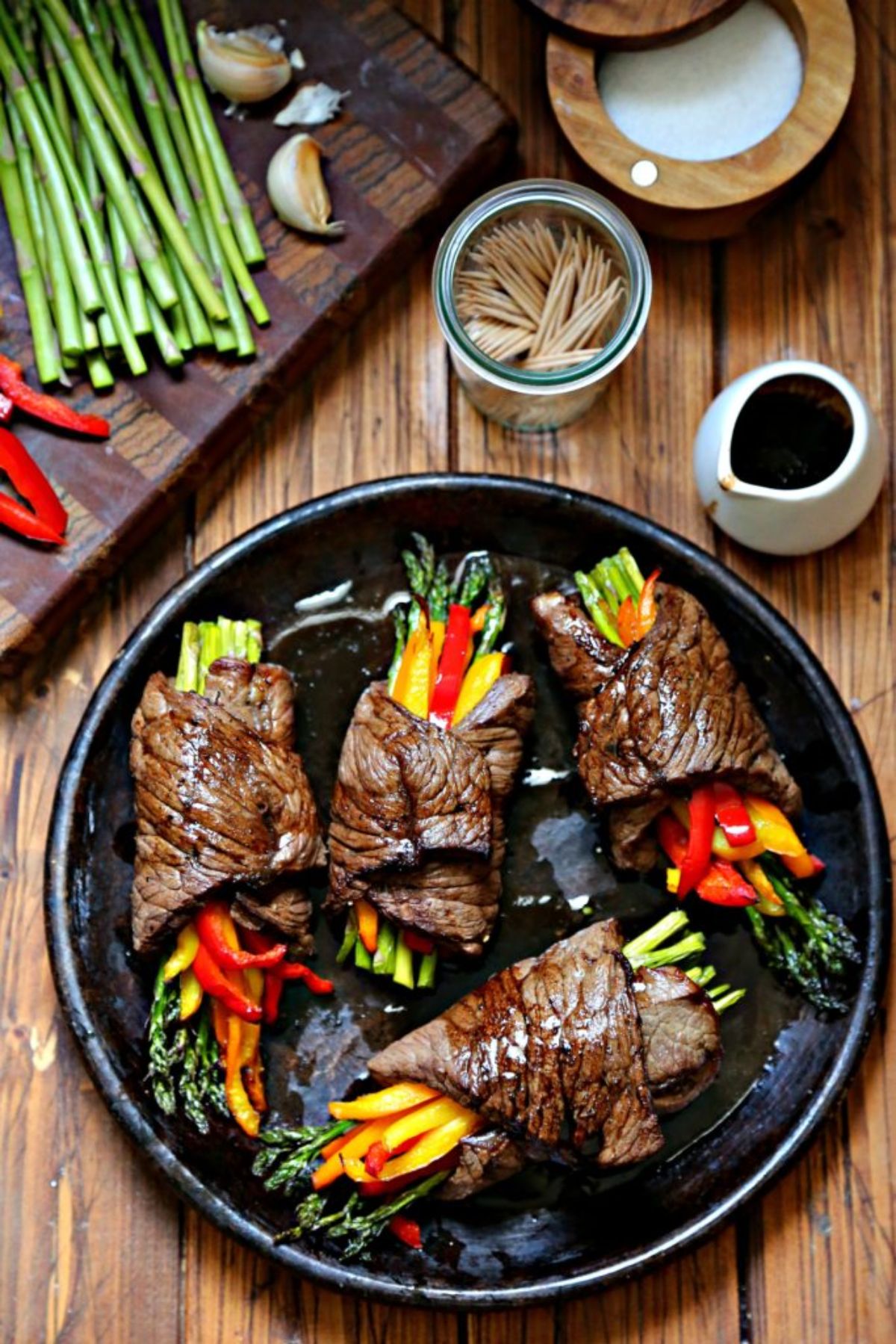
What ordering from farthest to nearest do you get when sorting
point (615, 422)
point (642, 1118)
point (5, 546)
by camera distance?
1. point (615, 422)
2. point (5, 546)
3. point (642, 1118)

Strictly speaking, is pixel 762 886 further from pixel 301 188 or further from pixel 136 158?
pixel 136 158

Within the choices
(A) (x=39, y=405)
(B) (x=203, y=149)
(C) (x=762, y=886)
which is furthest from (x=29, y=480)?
(C) (x=762, y=886)

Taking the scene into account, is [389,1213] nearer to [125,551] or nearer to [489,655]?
[489,655]

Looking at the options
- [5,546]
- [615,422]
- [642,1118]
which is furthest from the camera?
[615,422]

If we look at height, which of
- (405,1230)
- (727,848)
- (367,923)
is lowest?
(405,1230)

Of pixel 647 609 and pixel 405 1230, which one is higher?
pixel 647 609

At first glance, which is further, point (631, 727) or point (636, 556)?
point (636, 556)

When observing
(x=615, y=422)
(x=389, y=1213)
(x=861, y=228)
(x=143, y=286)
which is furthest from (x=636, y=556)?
(x=389, y=1213)
